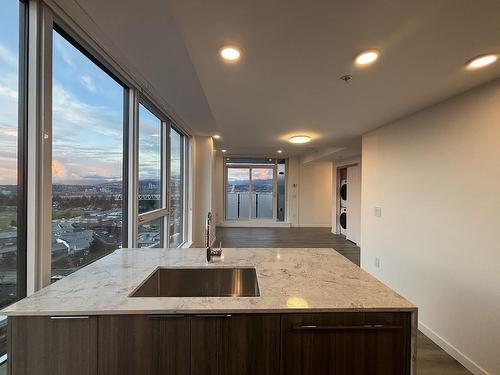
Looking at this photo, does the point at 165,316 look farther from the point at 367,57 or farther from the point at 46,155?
the point at 367,57

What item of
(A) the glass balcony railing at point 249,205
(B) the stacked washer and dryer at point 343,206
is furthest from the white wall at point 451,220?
(A) the glass balcony railing at point 249,205

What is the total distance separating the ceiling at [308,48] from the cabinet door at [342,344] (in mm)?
1397

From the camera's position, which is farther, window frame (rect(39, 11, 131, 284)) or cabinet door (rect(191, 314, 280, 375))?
window frame (rect(39, 11, 131, 284))

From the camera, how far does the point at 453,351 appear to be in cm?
227

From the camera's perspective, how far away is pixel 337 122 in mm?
3174

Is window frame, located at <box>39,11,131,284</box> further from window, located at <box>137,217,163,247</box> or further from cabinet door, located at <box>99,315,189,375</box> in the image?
window, located at <box>137,217,163,247</box>

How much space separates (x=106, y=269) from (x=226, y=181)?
26.3ft

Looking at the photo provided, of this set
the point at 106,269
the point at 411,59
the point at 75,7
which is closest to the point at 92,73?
the point at 75,7

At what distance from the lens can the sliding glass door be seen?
9672 millimetres

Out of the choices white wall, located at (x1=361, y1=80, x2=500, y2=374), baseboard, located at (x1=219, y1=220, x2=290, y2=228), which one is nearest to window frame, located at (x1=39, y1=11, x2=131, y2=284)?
white wall, located at (x1=361, y1=80, x2=500, y2=374)

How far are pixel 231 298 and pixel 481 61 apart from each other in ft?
6.89

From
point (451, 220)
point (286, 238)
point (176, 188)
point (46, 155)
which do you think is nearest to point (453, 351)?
point (451, 220)

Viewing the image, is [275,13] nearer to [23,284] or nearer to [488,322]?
[23,284]

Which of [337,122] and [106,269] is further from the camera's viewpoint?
[337,122]
